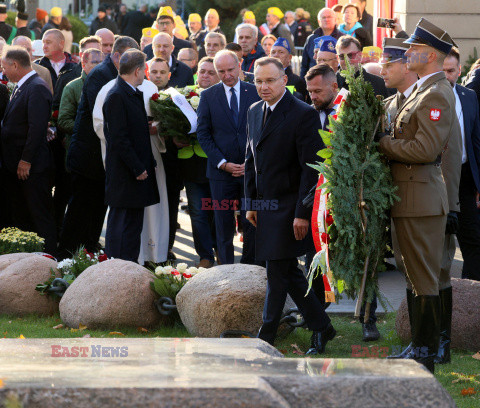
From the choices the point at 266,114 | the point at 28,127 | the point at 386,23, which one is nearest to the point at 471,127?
the point at 266,114

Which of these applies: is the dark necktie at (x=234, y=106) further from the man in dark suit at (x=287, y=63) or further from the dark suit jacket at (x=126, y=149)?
the man in dark suit at (x=287, y=63)

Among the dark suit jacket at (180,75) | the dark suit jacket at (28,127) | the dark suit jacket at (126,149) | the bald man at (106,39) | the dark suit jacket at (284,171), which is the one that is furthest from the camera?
the bald man at (106,39)

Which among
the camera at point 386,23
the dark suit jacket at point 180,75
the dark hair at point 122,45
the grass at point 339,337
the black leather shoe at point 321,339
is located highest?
the camera at point 386,23

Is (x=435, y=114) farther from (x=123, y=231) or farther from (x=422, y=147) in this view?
(x=123, y=231)

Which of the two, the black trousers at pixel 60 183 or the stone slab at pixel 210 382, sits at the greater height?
the stone slab at pixel 210 382

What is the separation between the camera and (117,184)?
9.78m

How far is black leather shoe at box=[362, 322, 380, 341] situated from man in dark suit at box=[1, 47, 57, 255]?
444cm

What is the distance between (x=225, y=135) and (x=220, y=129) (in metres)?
0.09

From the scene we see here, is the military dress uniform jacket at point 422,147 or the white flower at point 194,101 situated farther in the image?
the white flower at point 194,101

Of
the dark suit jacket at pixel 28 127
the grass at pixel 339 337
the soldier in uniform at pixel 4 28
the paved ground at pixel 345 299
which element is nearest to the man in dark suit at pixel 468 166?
the paved ground at pixel 345 299

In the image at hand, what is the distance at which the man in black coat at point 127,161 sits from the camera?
965 cm

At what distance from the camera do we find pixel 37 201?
1079 centimetres

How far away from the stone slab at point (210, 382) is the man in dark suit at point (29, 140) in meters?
6.54

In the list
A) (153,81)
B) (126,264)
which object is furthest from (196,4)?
(126,264)
